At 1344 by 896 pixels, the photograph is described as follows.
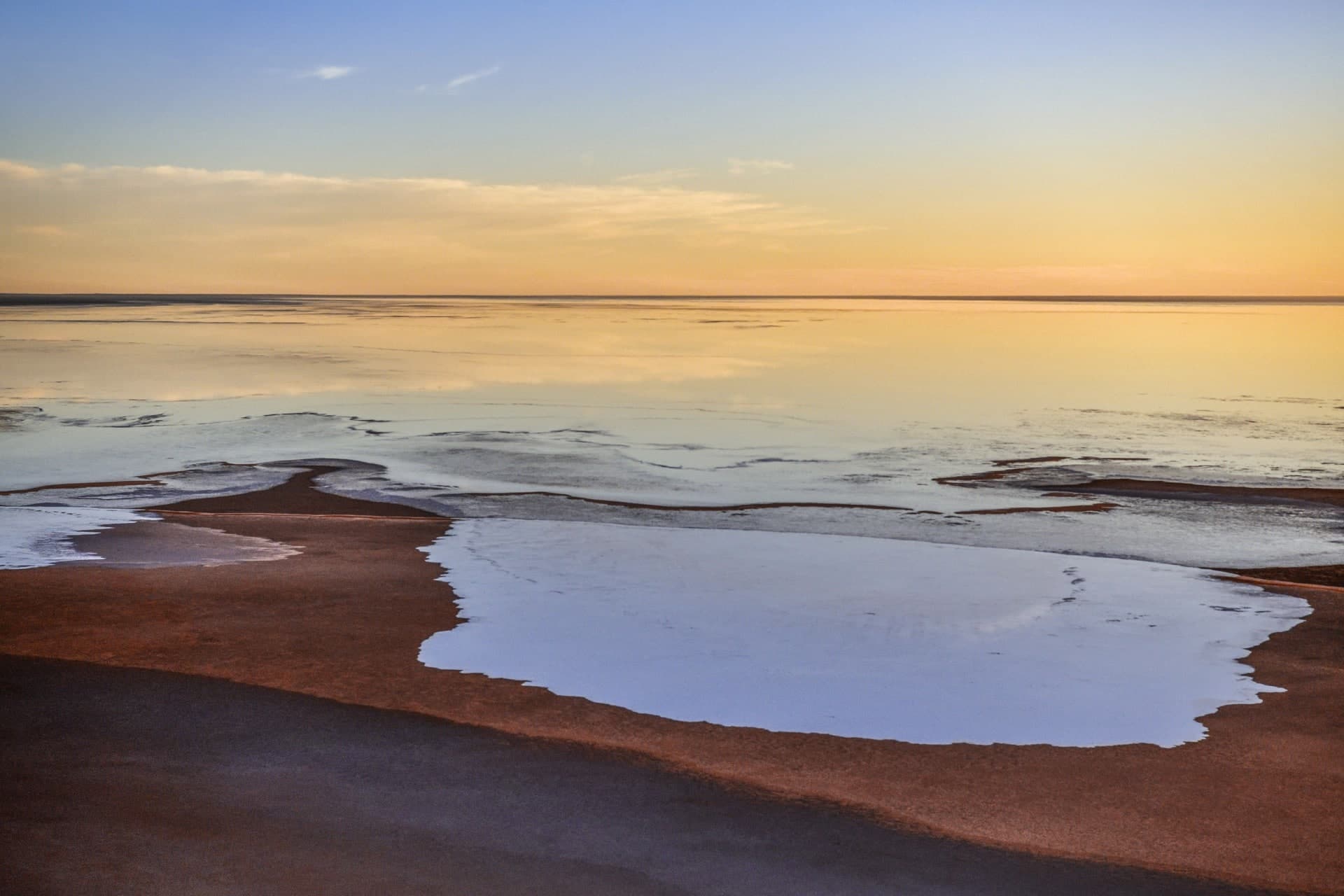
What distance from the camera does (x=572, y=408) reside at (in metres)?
25.7

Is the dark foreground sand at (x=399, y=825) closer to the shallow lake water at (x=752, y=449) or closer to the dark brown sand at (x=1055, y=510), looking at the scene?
the shallow lake water at (x=752, y=449)

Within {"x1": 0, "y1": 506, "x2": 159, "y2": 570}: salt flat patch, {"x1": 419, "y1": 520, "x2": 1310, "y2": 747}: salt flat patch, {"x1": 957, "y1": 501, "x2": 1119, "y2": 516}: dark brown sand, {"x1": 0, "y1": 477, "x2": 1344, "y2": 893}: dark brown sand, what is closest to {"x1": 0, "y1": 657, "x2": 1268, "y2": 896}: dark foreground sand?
{"x1": 0, "y1": 477, "x2": 1344, "y2": 893}: dark brown sand

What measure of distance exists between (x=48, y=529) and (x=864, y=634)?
8.80 metres

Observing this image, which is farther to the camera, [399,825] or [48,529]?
[48,529]

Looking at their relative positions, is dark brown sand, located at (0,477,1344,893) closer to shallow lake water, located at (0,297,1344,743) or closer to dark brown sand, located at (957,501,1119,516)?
shallow lake water, located at (0,297,1344,743)

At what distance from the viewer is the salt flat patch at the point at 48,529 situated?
1111 cm

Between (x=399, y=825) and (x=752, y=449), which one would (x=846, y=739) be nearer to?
(x=399, y=825)

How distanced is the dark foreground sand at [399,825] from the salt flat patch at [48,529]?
4.61 metres

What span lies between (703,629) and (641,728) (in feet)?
7.41

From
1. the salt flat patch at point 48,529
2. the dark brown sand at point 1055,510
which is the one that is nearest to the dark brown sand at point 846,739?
the salt flat patch at point 48,529

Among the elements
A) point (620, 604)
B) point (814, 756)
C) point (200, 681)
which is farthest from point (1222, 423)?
point (200, 681)

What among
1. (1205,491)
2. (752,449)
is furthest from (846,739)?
(752,449)

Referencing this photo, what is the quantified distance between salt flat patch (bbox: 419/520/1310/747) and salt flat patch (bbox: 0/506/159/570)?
3.59 meters

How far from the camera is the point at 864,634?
918 cm
